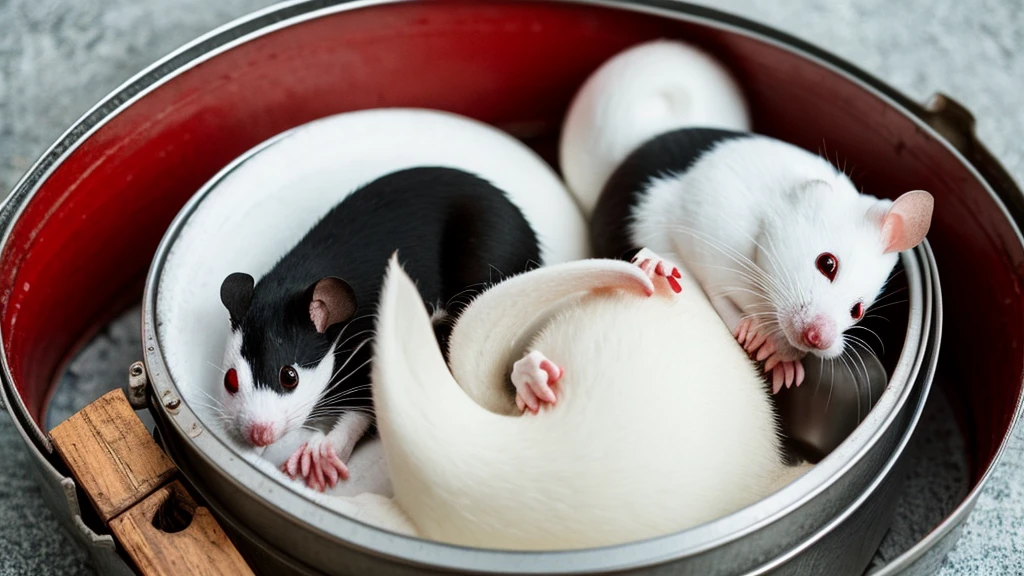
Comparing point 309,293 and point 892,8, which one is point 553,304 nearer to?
point 309,293

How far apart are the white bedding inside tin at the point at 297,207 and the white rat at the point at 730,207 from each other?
76 mm

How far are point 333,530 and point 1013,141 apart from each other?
1170 millimetres

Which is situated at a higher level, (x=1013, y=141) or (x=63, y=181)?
(x=63, y=181)

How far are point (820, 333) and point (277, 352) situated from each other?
51 centimetres

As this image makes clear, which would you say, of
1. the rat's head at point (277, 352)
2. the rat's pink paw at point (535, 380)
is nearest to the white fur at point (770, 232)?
the rat's pink paw at point (535, 380)

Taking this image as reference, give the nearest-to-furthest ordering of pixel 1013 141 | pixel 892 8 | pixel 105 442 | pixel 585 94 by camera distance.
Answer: pixel 105 442
pixel 585 94
pixel 1013 141
pixel 892 8

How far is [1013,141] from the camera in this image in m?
1.45

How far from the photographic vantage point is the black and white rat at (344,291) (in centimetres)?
95

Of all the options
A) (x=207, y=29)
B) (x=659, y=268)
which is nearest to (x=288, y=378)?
(x=659, y=268)

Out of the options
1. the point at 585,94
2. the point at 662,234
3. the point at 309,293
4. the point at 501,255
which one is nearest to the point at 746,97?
the point at 585,94

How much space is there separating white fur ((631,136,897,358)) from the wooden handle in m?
0.53

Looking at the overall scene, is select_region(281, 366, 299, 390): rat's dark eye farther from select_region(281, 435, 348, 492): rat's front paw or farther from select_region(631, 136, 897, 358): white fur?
select_region(631, 136, 897, 358): white fur

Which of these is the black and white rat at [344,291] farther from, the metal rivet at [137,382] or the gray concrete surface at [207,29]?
the gray concrete surface at [207,29]

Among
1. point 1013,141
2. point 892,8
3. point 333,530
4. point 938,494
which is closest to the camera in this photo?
point 333,530
